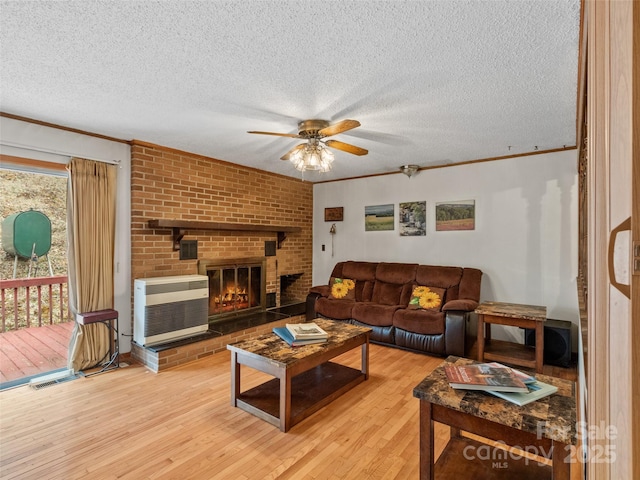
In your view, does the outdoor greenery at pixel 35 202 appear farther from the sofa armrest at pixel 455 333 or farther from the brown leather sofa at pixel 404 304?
the sofa armrest at pixel 455 333

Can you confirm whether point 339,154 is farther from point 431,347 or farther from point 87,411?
point 87,411

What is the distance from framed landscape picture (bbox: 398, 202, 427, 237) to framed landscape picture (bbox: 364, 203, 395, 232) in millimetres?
161

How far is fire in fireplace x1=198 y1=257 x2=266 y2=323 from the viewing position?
430 centimetres

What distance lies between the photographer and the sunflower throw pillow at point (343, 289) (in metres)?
4.64

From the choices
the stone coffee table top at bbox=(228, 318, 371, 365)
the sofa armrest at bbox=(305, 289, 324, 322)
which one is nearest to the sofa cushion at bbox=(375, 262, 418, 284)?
the sofa armrest at bbox=(305, 289, 324, 322)

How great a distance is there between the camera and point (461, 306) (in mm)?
3582

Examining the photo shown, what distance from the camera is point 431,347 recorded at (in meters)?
3.66

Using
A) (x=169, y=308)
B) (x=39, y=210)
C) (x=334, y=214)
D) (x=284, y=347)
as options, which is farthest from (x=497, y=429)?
(x=334, y=214)

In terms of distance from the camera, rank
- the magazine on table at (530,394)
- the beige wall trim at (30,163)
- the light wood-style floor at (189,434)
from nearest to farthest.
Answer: the magazine on table at (530,394) < the light wood-style floor at (189,434) < the beige wall trim at (30,163)

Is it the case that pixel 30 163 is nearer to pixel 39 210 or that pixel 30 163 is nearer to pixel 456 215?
pixel 39 210

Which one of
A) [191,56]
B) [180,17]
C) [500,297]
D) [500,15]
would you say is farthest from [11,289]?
[500,297]

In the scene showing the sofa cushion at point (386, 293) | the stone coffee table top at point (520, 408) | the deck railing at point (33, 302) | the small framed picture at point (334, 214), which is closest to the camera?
the stone coffee table top at point (520, 408)

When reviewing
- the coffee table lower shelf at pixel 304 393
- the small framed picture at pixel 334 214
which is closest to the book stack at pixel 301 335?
the coffee table lower shelf at pixel 304 393

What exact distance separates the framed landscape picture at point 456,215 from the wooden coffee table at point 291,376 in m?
2.17
